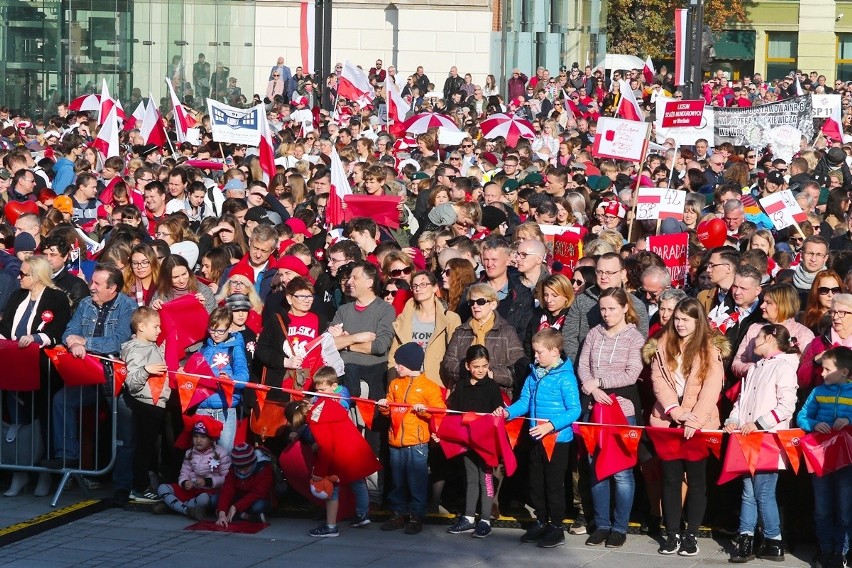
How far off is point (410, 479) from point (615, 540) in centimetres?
136

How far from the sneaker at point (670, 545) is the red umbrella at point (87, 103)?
19.3m

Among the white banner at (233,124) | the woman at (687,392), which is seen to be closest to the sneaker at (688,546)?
the woman at (687,392)

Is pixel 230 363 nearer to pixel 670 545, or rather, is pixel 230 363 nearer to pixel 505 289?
pixel 505 289

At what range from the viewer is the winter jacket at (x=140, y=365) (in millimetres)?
10531

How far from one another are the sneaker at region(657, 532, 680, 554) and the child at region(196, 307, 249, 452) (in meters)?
2.96

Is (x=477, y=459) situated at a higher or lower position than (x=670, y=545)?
higher

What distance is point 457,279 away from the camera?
11.1 meters

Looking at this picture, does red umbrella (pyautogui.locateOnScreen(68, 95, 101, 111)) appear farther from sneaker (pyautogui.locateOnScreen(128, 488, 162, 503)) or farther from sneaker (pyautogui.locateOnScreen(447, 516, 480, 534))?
sneaker (pyautogui.locateOnScreen(447, 516, 480, 534))

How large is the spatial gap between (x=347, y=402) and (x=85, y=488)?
204cm

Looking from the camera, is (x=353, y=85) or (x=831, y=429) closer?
(x=831, y=429)

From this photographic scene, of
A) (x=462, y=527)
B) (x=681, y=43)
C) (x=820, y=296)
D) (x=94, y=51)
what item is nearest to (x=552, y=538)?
(x=462, y=527)

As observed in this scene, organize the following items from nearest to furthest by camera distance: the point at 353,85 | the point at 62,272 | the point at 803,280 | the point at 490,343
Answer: the point at 490,343 → the point at 803,280 → the point at 62,272 → the point at 353,85

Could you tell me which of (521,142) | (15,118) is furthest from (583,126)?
(15,118)

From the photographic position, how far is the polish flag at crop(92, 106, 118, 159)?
19781 mm
